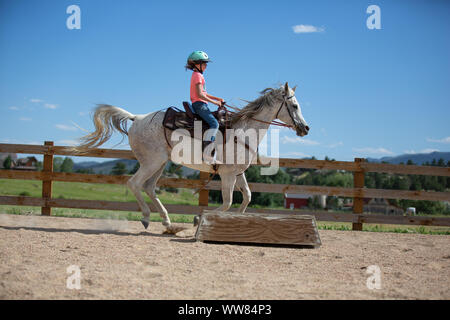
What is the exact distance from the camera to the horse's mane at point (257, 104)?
21.0ft

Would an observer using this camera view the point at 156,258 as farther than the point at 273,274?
Yes

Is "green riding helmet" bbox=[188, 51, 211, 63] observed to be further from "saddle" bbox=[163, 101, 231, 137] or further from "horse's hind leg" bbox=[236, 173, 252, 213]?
"horse's hind leg" bbox=[236, 173, 252, 213]

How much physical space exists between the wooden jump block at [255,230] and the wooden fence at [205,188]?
2974 millimetres

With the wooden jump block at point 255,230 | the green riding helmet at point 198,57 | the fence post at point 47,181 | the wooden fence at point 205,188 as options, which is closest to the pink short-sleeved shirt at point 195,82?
the green riding helmet at point 198,57

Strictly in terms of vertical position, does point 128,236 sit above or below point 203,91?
below

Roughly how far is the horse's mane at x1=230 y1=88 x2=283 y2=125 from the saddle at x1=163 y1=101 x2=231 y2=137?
8.6 inches

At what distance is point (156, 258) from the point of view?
4.27 m

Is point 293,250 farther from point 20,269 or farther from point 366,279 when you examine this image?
point 20,269

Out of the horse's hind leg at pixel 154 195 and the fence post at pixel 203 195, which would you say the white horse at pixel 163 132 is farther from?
the fence post at pixel 203 195

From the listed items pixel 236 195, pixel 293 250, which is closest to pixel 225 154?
pixel 293 250

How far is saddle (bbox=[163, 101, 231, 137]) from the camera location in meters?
6.10

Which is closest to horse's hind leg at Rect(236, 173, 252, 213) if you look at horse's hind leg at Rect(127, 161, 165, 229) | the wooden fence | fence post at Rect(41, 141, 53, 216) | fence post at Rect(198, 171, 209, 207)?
horse's hind leg at Rect(127, 161, 165, 229)

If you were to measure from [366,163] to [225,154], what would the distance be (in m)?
4.16
